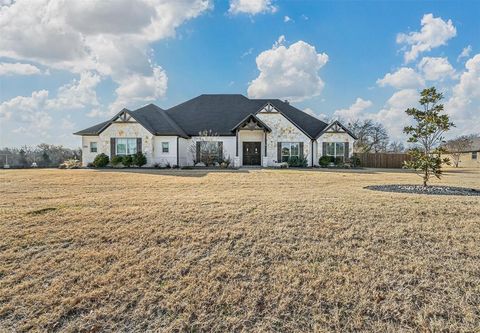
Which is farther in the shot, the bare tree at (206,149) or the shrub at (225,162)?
the bare tree at (206,149)

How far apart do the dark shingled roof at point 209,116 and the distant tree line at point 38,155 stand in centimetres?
994

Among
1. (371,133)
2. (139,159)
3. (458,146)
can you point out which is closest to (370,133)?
(371,133)

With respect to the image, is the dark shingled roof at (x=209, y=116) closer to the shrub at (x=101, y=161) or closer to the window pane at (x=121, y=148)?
the window pane at (x=121, y=148)

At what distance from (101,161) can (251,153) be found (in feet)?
41.1

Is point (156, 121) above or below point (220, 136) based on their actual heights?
above

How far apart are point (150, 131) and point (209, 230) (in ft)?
63.4

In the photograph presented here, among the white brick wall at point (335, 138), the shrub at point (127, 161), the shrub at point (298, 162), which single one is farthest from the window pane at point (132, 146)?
the white brick wall at point (335, 138)

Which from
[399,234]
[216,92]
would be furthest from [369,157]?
[399,234]

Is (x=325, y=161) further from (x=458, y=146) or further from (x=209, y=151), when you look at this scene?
(x=458, y=146)

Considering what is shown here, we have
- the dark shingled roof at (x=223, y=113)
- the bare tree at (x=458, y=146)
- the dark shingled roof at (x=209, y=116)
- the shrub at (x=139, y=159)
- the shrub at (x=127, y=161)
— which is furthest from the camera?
the bare tree at (x=458, y=146)

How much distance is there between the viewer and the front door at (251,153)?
26703 mm

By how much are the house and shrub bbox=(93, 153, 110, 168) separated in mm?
558

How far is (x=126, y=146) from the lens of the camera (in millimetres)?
24000

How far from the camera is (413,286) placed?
4191 millimetres
